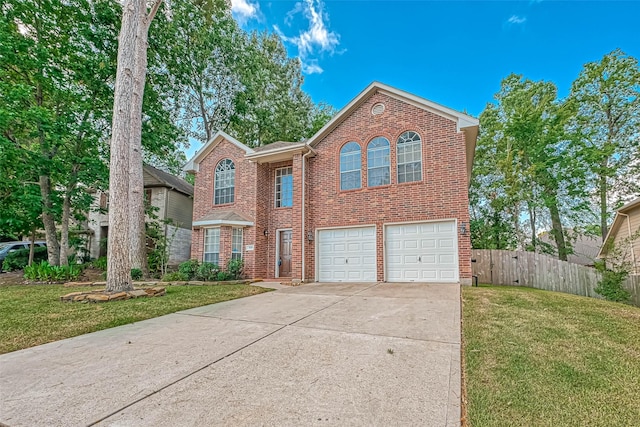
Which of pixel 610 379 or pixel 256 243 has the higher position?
pixel 256 243

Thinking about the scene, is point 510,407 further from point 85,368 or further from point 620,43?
point 620,43

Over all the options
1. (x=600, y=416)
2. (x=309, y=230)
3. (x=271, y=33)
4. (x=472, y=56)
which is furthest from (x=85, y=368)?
(x=271, y=33)

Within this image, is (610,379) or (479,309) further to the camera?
(479,309)

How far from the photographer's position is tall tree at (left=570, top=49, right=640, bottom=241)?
15.8 meters

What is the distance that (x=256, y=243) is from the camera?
11.7m

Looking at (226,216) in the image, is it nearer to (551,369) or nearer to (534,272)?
(551,369)

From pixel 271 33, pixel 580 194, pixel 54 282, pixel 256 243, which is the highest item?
pixel 271 33

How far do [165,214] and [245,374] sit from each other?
15.3m

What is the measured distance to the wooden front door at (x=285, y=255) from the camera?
12.1m

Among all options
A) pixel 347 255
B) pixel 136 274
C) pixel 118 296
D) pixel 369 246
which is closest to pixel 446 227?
pixel 369 246

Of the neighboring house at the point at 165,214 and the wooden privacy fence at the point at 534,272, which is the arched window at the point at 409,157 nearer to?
the wooden privacy fence at the point at 534,272

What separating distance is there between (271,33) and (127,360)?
942 inches

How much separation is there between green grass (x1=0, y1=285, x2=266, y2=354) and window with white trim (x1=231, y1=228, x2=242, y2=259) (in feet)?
13.8

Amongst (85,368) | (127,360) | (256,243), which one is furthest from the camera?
(256,243)
